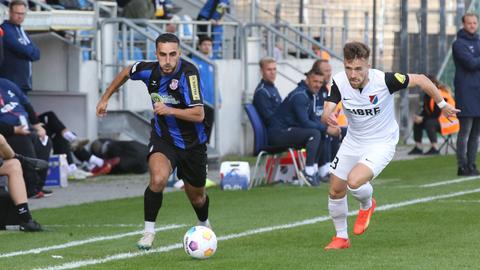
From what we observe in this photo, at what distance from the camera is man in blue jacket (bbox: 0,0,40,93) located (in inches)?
684

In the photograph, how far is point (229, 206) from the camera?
1502 centimetres

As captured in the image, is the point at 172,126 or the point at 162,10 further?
the point at 162,10

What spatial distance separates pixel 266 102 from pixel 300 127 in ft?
1.99

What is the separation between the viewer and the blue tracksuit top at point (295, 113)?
59.0 ft

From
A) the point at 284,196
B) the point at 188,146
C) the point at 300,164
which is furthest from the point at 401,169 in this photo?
the point at 188,146

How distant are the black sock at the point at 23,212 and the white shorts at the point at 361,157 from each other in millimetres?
3220

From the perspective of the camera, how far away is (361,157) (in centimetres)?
1096

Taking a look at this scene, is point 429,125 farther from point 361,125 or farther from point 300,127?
point 361,125

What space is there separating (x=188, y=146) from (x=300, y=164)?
740 cm

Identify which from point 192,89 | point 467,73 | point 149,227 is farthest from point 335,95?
point 467,73

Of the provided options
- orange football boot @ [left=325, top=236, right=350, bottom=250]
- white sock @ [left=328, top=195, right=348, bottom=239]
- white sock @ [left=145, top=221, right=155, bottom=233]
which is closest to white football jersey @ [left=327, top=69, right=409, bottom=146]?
white sock @ [left=328, top=195, right=348, bottom=239]

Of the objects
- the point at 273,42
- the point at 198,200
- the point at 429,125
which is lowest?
the point at 429,125

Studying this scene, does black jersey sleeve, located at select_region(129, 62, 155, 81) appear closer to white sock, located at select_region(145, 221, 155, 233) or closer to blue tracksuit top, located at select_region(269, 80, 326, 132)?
white sock, located at select_region(145, 221, 155, 233)

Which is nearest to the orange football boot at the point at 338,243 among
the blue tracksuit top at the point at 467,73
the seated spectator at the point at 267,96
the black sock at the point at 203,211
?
the black sock at the point at 203,211
